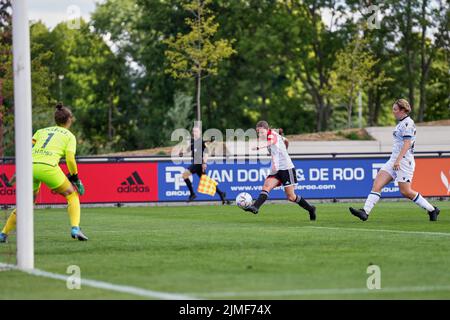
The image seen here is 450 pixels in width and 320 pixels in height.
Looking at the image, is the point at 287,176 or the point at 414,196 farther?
the point at 287,176

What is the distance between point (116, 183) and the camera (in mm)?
29859

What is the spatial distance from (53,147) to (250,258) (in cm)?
431

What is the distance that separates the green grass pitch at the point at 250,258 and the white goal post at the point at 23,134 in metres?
0.40

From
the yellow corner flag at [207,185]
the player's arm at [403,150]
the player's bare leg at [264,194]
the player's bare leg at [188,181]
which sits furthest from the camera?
the yellow corner flag at [207,185]

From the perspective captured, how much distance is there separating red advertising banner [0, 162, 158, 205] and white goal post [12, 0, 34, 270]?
18963 mm

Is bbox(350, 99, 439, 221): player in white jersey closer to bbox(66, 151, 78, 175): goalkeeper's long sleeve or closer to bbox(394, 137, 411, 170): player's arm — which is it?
bbox(394, 137, 411, 170): player's arm

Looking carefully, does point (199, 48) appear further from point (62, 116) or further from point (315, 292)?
point (315, 292)

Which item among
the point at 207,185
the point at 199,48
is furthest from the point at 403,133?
the point at 199,48

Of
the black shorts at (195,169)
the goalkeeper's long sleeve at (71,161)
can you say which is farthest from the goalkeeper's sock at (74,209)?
the black shorts at (195,169)

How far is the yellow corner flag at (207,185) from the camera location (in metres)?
29.9

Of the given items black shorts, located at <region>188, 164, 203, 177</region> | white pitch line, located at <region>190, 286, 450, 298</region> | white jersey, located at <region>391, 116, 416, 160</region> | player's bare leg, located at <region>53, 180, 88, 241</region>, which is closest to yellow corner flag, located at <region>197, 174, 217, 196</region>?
black shorts, located at <region>188, 164, 203, 177</region>

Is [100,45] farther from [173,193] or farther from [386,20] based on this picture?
[173,193]

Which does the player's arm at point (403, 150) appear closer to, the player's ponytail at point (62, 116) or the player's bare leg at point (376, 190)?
the player's bare leg at point (376, 190)
